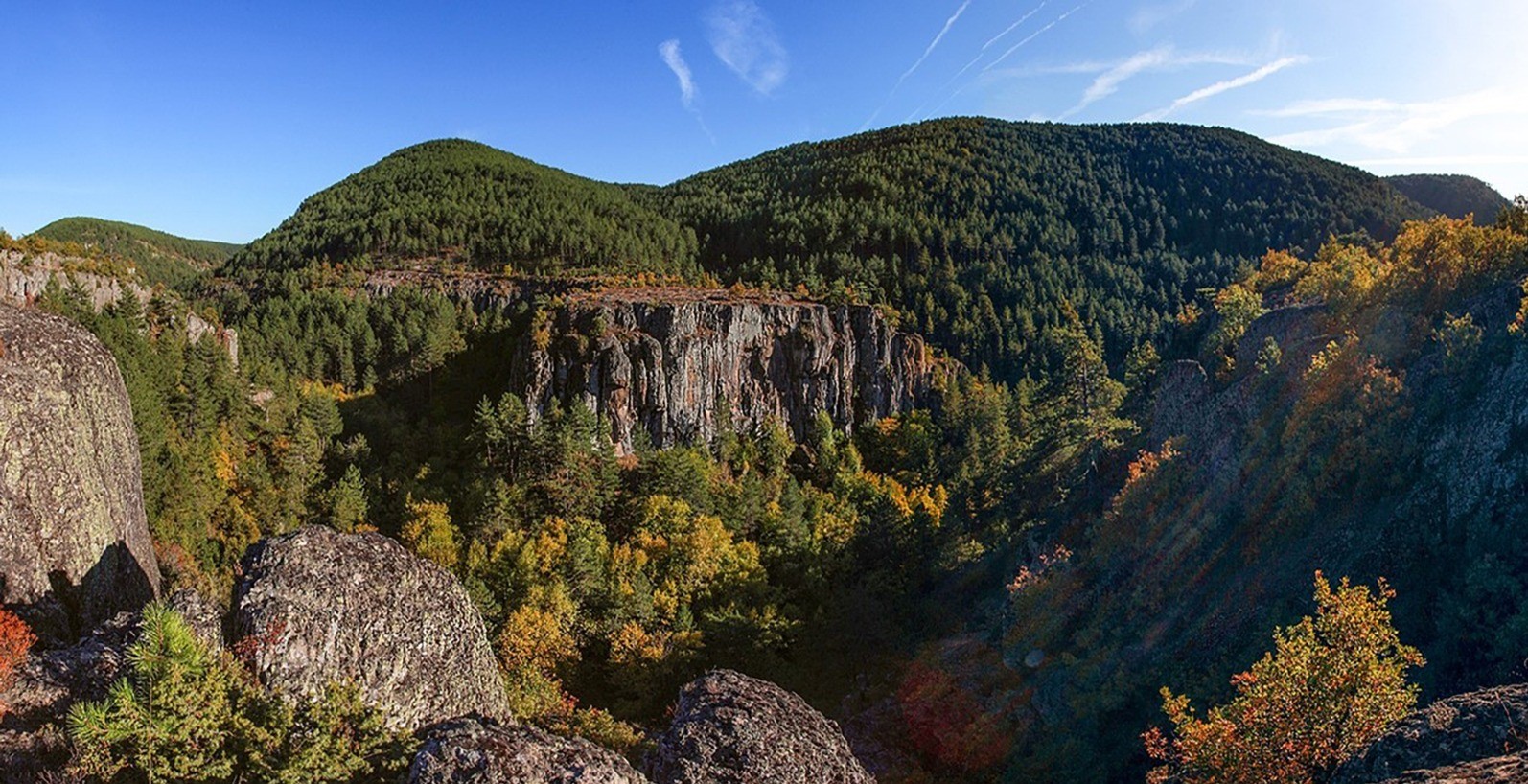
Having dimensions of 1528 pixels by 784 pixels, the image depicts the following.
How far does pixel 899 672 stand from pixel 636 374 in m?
35.9

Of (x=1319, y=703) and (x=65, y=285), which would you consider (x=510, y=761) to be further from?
(x=65, y=285)

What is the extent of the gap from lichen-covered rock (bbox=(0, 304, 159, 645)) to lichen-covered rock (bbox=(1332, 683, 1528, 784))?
35.3 meters

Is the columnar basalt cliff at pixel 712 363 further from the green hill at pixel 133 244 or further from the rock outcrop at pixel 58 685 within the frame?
the green hill at pixel 133 244

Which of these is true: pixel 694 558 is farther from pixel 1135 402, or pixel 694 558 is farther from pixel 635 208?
pixel 635 208

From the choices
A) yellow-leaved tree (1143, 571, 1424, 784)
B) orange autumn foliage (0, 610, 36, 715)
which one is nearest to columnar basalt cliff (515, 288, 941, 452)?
Result: orange autumn foliage (0, 610, 36, 715)

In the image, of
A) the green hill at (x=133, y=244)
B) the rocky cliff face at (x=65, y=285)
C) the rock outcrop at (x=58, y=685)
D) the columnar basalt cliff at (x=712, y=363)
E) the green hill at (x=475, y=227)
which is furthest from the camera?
the green hill at (x=133, y=244)

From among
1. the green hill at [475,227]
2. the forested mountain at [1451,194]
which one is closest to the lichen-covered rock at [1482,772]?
the green hill at [475,227]

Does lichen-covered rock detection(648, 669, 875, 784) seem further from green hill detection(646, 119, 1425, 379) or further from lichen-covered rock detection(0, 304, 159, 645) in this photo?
green hill detection(646, 119, 1425, 379)

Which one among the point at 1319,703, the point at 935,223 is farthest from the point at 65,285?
the point at 935,223

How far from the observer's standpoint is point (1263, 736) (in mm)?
16859

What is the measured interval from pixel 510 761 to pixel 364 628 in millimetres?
8080

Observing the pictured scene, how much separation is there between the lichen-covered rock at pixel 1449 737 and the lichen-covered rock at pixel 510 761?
1554cm

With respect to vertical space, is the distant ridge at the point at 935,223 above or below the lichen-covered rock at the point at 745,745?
above

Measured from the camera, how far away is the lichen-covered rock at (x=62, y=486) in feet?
78.3
